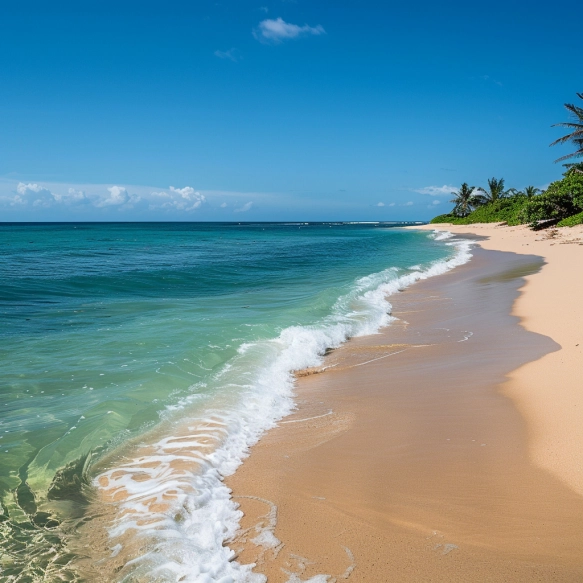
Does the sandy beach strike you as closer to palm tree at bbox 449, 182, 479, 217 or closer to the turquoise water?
the turquoise water

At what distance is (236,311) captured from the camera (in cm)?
1213

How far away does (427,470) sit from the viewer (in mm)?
4219

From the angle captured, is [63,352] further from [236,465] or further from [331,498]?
[331,498]

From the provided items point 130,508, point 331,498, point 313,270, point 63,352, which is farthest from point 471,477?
point 313,270

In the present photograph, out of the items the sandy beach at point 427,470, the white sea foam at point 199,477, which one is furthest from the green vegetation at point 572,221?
the white sea foam at point 199,477

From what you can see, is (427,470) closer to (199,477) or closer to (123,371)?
(199,477)

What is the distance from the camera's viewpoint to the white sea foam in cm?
310

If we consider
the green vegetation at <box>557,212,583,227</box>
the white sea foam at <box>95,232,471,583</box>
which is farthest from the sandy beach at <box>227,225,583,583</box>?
the green vegetation at <box>557,212,583,227</box>

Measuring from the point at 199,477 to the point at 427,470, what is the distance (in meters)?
2.11

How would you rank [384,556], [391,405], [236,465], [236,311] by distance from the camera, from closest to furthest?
[384,556]
[236,465]
[391,405]
[236,311]

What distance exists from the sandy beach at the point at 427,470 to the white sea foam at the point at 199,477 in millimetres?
185

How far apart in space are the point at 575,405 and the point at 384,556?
11.5 ft

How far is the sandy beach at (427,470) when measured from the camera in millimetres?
3059

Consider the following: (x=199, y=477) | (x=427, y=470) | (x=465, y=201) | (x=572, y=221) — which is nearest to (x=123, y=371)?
(x=199, y=477)
